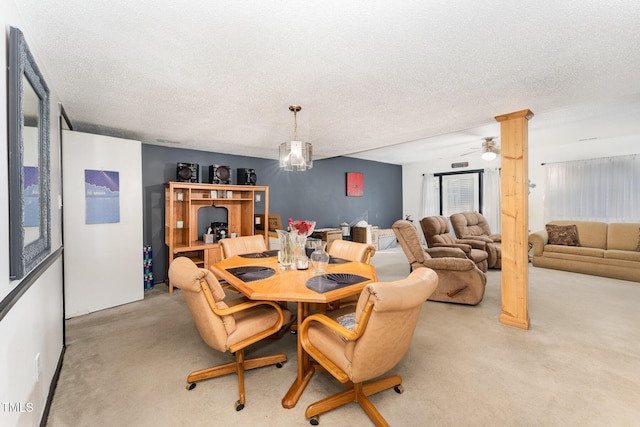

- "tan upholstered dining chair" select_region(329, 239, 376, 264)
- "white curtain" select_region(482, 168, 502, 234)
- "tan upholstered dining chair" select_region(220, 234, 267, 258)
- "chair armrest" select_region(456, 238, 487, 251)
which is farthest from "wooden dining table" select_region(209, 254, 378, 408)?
"white curtain" select_region(482, 168, 502, 234)

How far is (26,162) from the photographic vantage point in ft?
4.55

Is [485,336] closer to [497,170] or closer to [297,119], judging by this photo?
[297,119]

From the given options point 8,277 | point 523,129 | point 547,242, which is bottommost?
point 547,242

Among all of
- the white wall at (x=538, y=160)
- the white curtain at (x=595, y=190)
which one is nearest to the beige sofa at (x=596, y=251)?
the white curtain at (x=595, y=190)

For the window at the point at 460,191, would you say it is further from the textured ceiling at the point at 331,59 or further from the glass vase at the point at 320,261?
the glass vase at the point at 320,261

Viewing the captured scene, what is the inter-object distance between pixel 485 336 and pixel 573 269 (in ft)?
12.3

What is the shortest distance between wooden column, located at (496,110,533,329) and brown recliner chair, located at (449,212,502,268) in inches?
97.5

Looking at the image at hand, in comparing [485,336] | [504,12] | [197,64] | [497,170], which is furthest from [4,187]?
[497,170]

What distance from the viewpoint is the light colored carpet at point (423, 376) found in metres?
1.71

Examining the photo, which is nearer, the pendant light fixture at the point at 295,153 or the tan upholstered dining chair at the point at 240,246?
the pendant light fixture at the point at 295,153

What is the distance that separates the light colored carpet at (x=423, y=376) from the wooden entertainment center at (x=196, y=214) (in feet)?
4.05

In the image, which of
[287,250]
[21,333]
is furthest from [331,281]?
[21,333]

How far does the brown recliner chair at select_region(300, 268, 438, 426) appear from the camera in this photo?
1.39 metres

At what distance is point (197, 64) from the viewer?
1.97 metres
